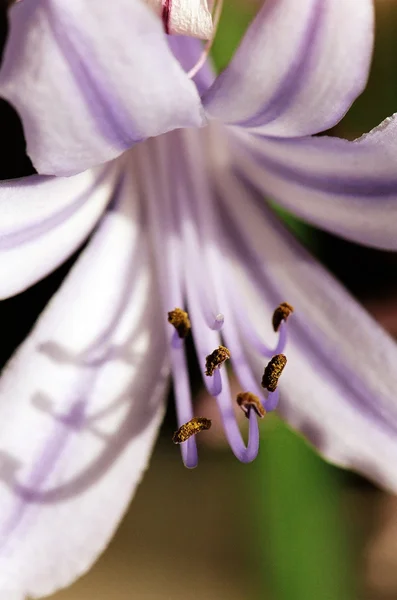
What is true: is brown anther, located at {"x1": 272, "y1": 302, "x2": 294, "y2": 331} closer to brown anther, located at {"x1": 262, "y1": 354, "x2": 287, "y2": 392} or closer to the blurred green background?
brown anther, located at {"x1": 262, "y1": 354, "x2": 287, "y2": 392}

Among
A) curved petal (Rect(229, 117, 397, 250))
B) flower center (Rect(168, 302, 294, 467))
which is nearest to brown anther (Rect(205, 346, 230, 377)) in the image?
flower center (Rect(168, 302, 294, 467))

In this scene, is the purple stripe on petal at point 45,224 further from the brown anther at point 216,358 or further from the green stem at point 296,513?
the green stem at point 296,513

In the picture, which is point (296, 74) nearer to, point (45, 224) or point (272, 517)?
point (45, 224)

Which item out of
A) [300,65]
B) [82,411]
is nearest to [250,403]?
[82,411]

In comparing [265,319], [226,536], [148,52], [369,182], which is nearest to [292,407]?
[265,319]

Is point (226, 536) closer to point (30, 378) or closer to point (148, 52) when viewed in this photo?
point (30, 378)

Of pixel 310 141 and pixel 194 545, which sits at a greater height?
pixel 194 545
